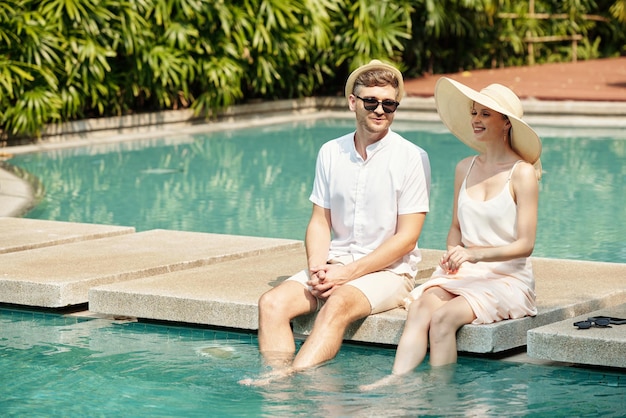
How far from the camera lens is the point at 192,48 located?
1628cm

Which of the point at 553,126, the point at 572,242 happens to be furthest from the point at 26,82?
the point at 572,242

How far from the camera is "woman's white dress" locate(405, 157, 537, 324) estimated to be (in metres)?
5.19

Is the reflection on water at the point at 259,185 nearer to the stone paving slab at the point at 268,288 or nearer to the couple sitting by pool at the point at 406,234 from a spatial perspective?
the stone paving slab at the point at 268,288

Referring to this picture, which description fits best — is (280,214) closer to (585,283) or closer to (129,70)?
(585,283)

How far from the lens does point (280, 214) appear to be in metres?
10.1

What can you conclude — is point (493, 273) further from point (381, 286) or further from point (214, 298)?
point (214, 298)

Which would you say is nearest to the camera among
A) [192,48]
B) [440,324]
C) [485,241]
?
[440,324]

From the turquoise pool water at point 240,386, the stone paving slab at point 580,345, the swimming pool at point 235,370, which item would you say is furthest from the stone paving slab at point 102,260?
the stone paving slab at point 580,345

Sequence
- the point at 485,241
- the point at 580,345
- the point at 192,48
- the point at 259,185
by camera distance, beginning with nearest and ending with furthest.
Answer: the point at 580,345, the point at 485,241, the point at 259,185, the point at 192,48

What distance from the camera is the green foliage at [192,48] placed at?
14.5 metres

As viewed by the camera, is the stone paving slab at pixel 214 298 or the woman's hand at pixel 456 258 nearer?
the woman's hand at pixel 456 258

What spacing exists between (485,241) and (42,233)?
11.2 feet

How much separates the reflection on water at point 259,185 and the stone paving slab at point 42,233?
1.56 metres

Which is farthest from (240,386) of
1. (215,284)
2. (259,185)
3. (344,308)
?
(259,185)
